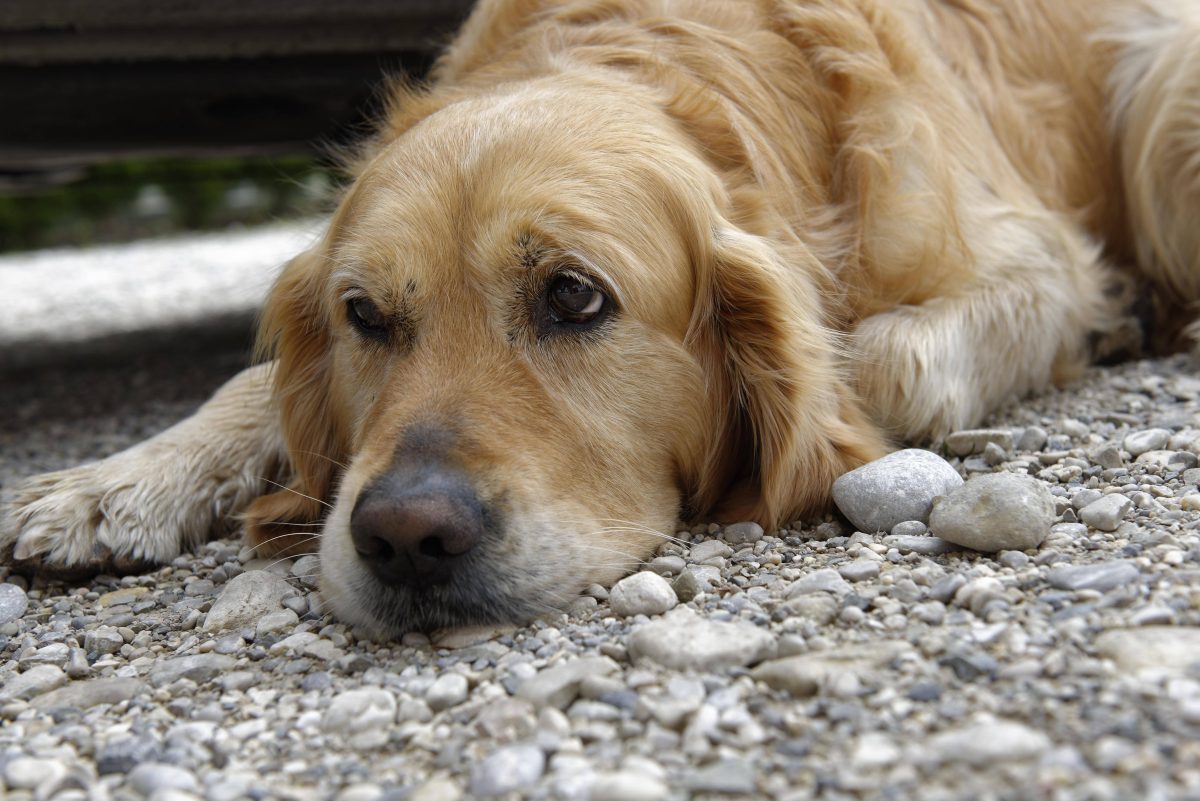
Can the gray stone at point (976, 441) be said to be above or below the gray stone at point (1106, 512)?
below

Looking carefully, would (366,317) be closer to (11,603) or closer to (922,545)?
(11,603)

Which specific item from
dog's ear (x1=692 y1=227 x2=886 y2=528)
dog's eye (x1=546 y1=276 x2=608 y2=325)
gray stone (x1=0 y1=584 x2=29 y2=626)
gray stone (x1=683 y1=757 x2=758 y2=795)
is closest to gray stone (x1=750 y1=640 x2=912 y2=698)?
gray stone (x1=683 y1=757 x2=758 y2=795)

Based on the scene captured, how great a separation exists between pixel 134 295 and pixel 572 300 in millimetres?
8597

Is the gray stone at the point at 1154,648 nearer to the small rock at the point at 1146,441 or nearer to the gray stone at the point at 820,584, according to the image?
the gray stone at the point at 820,584

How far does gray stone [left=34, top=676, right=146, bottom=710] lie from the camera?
221 centimetres

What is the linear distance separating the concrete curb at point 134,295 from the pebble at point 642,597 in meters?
1.85

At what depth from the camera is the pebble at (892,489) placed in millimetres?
2674

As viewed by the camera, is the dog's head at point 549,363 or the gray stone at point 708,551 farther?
the gray stone at point 708,551

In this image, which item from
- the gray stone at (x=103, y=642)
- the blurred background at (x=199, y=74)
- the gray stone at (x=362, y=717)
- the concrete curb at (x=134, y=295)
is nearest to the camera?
the gray stone at (x=362, y=717)

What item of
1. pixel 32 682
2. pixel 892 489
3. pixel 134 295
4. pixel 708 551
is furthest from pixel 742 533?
pixel 134 295

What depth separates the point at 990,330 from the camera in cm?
361

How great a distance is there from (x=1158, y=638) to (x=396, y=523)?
1.39 m

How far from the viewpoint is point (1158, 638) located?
180 cm

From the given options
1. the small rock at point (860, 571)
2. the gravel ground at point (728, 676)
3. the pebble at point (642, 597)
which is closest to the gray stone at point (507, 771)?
the gravel ground at point (728, 676)
